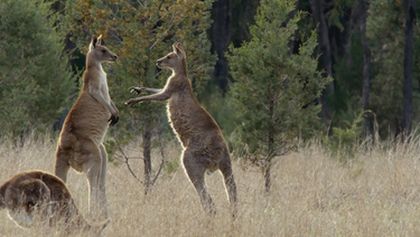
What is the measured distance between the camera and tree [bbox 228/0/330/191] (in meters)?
14.9

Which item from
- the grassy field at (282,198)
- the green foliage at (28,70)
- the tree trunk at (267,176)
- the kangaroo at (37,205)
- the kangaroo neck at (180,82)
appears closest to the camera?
the kangaroo at (37,205)

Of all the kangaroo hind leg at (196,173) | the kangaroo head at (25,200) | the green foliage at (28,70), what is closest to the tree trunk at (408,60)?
the green foliage at (28,70)

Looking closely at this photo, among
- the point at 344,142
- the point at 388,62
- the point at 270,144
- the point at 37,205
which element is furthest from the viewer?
the point at 388,62

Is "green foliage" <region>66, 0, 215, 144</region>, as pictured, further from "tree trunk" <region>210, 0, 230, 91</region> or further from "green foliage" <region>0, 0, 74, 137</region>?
"tree trunk" <region>210, 0, 230, 91</region>

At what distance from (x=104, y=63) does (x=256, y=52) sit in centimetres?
206

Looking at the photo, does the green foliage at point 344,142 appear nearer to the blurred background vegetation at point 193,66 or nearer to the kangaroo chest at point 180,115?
the blurred background vegetation at point 193,66

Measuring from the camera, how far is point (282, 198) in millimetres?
12758

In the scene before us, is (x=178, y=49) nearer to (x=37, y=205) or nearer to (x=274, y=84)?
(x=274, y=84)

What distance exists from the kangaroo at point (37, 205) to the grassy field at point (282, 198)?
180 millimetres

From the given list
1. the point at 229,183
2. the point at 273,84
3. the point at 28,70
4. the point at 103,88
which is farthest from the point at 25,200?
the point at 28,70

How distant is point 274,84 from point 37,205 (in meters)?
6.15

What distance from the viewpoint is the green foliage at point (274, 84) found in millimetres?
14938

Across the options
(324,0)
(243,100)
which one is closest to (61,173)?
(243,100)

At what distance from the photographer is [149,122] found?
47.3ft
